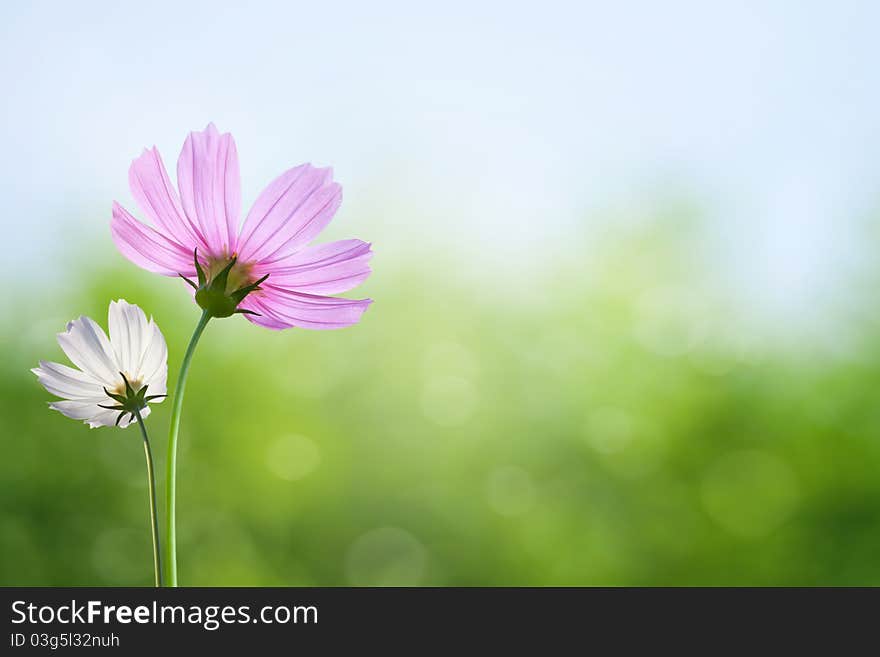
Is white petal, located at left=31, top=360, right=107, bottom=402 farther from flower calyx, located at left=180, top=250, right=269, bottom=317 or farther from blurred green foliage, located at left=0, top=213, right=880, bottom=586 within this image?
blurred green foliage, located at left=0, top=213, right=880, bottom=586

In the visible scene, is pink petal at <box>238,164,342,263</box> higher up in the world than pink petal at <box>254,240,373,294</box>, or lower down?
higher up

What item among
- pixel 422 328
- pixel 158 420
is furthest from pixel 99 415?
pixel 422 328

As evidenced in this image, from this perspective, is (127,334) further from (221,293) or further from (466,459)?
(466,459)

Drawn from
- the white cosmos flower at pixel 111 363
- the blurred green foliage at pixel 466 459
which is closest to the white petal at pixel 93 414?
the white cosmos flower at pixel 111 363

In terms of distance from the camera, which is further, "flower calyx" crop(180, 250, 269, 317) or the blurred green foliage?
the blurred green foliage

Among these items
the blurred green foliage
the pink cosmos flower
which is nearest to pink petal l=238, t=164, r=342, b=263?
the pink cosmos flower

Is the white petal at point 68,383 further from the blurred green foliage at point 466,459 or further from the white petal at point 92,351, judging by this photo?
the blurred green foliage at point 466,459
